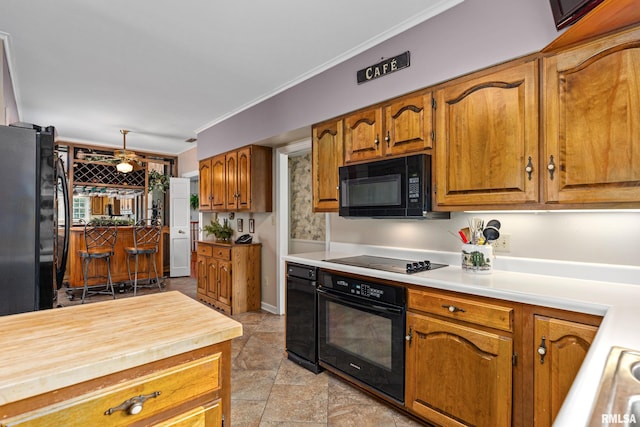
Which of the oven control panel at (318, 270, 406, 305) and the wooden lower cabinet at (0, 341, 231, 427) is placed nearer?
the wooden lower cabinet at (0, 341, 231, 427)

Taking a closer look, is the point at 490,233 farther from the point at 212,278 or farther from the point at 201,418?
the point at 212,278

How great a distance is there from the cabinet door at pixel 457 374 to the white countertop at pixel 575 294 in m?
0.23

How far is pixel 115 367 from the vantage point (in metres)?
0.83

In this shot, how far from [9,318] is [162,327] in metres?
0.57

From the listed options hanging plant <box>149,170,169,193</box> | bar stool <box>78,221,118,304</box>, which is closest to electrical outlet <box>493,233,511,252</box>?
bar stool <box>78,221,118,304</box>

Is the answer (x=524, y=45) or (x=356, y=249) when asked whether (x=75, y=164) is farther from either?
(x=524, y=45)

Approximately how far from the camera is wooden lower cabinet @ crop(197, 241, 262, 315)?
4148mm

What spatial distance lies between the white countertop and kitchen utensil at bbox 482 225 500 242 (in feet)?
0.69

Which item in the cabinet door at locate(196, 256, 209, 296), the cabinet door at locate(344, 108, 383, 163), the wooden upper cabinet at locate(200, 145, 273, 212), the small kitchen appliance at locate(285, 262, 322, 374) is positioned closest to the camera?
the cabinet door at locate(344, 108, 383, 163)

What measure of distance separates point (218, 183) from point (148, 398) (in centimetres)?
397

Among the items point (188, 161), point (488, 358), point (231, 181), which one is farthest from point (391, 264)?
point (188, 161)

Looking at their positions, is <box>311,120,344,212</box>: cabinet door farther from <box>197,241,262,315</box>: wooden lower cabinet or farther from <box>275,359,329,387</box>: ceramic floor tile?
<box>197,241,262,315</box>: wooden lower cabinet

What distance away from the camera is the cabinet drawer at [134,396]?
2.51 feet

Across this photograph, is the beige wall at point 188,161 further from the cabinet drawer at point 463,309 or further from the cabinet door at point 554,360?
the cabinet door at point 554,360
